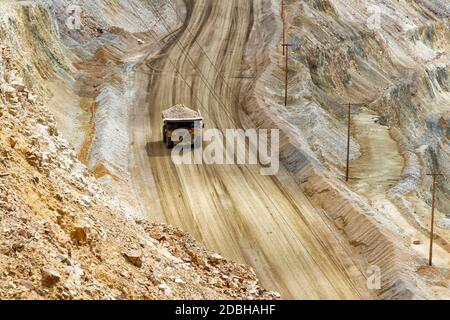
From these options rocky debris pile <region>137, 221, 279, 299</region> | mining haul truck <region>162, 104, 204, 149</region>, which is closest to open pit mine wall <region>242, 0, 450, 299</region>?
mining haul truck <region>162, 104, 204, 149</region>

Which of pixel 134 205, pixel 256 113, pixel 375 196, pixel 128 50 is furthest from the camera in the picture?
pixel 128 50

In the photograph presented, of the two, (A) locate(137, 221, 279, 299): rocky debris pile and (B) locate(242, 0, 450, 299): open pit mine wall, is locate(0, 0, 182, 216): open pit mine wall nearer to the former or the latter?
(A) locate(137, 221, 279, 299): rocky debris pile

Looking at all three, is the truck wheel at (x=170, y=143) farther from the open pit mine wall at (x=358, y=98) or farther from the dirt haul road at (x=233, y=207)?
the open pit mine wall at (x=358, y=98)

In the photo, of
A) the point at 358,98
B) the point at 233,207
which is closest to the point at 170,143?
the point at 233,207

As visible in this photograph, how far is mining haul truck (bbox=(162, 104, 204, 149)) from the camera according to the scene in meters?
37.8

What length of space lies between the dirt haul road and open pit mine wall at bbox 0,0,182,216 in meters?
1.32

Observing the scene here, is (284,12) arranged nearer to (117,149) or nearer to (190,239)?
(117,149)

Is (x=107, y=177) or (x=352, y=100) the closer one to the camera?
(x=107, y=177)

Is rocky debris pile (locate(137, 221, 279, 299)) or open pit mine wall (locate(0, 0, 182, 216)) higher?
open pit mine wall (locate(0, 0, 182, 216))

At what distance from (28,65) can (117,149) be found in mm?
7612

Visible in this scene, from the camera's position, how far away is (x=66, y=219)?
21000mm

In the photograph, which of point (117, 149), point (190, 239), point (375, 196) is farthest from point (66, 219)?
point (375, 196)

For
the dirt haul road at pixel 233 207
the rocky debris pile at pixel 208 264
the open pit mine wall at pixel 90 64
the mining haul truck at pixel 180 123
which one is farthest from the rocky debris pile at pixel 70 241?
the mining haul truck at pixel 180 123

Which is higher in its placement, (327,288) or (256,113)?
(256,113)
